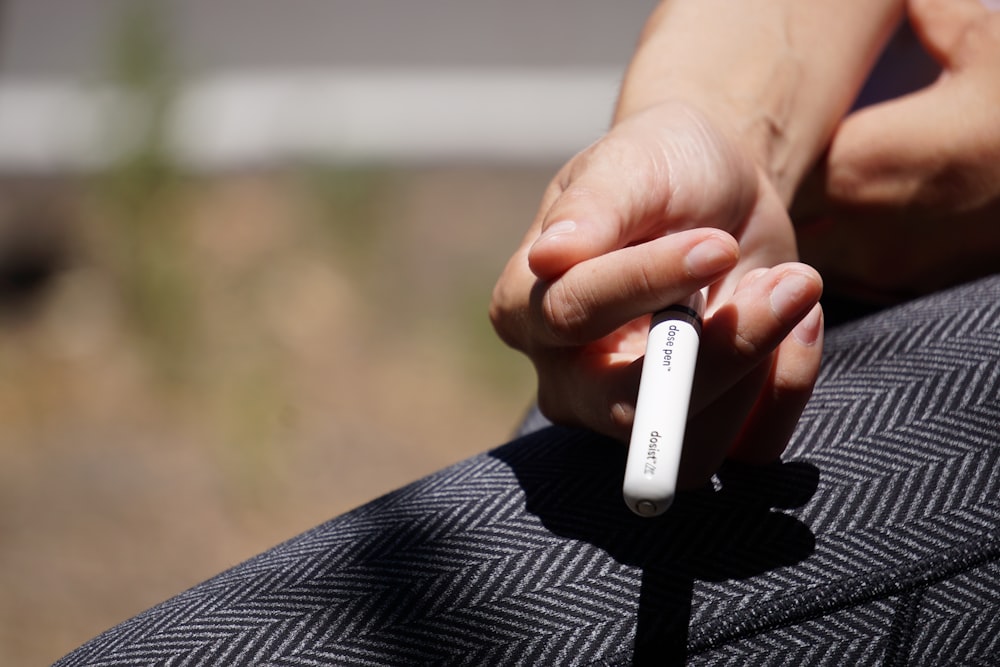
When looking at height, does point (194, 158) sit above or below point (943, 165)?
above

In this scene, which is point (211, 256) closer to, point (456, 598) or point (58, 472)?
point (58, 472)

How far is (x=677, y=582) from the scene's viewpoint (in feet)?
2.05

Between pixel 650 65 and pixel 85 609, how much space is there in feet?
4.37

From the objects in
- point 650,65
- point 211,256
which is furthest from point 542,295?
point 211,256

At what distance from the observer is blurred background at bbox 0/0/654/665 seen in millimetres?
1839

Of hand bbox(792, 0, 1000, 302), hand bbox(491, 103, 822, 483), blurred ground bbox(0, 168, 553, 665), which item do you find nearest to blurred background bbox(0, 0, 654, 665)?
blurred ground bbox(0, 168, 553, 665)

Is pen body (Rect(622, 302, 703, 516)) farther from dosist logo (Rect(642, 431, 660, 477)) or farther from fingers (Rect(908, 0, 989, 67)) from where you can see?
fingers (Rect(908, 0, 989, 67))

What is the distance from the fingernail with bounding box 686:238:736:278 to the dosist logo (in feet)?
0.33

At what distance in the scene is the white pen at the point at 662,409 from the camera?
1.75 ft

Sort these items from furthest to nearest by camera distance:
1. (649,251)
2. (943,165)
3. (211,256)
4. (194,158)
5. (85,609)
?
(194,158) → (211,256) → (85,609) → (943,165) → (649,251)

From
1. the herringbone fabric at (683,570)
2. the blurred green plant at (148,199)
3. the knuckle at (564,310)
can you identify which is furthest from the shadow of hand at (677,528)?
the blurred green plant at (148,199)

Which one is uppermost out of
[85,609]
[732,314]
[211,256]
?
[211,256]

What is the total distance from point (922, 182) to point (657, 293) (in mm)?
452

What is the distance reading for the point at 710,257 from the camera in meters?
0.57
